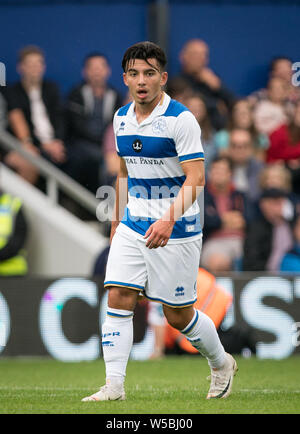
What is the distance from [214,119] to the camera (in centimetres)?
1242

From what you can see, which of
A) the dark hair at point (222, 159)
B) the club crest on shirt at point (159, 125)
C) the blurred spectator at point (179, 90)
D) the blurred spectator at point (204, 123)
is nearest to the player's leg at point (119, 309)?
the club crest on shirt at point (159, 125)

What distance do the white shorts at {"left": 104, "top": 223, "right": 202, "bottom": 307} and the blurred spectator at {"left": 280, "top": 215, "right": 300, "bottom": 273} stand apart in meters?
4.81

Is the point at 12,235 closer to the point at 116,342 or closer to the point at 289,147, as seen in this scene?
the point at 289,147

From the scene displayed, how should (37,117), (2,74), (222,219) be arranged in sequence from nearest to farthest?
(222,219) → (37,117) → (2,74)

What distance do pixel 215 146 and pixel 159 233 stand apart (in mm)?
6230

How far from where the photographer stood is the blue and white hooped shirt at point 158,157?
5965 millimetres

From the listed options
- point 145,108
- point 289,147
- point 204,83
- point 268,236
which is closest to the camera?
point 145,108

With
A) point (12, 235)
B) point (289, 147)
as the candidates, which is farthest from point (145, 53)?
point (289, 147)

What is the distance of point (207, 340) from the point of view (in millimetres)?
6238

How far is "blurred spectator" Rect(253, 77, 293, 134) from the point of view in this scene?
1238 cm

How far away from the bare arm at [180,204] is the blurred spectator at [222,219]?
15.9ft

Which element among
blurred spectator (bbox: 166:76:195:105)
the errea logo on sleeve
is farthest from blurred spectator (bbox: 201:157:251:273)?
the errea logo on sleeve
